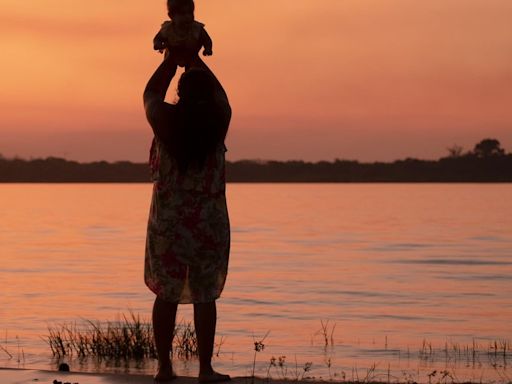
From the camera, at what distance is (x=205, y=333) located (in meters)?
8.62

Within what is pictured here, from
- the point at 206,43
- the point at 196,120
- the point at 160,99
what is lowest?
the point at 196,120

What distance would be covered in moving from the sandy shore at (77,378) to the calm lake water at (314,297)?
4017mm

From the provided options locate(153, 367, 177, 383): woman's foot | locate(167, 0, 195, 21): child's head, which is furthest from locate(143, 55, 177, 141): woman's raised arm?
locate(153, 367, 177, 383): woman's foot

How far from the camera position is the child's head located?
8.56 m

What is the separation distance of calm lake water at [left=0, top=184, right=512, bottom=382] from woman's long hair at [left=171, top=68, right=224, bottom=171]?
5.32 m

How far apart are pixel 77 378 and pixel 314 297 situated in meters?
19.8

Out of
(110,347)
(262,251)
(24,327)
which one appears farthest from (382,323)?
(262,251)

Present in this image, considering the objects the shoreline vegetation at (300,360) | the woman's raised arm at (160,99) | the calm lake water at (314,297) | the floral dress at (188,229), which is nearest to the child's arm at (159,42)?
the woman's raised arm at (160,99)

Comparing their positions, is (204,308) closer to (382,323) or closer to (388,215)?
(382,323)

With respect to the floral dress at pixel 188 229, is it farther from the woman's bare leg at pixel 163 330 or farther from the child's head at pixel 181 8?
the child's head at pixel 181 8

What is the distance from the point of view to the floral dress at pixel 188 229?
8484 millimetres

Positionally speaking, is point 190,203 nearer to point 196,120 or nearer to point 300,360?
point 196,120

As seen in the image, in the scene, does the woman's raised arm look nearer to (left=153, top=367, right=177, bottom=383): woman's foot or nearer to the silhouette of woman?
the silhouette of woman

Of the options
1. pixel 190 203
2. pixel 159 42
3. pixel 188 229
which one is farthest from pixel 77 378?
pixel 159 42
